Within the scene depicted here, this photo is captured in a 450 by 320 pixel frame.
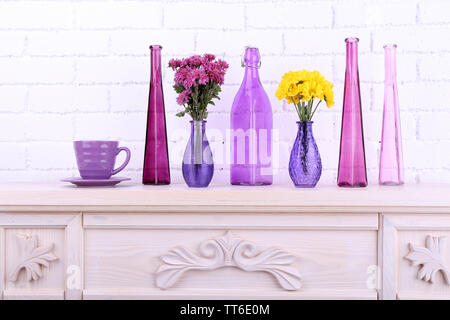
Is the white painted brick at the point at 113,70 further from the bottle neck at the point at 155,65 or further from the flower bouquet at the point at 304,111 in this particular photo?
the flower bouquet at the point at 304,111

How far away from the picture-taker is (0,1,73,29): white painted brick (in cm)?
136

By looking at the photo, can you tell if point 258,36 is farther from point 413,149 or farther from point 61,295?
point 61,295

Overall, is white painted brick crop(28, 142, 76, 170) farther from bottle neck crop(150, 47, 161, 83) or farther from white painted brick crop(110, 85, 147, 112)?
bottle neck crop(150, 47, 161, 83)

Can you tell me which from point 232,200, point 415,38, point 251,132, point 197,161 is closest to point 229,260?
point 232,200

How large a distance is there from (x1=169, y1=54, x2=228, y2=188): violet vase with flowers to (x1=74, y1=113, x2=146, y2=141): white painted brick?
0.94 ft

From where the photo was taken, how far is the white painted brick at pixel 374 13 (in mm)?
1326

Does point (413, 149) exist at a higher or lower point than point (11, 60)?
lower

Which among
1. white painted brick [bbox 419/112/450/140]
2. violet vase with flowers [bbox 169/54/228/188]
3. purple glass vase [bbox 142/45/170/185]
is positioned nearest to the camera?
violet vase with flowers [bbox 169/54/228/188]

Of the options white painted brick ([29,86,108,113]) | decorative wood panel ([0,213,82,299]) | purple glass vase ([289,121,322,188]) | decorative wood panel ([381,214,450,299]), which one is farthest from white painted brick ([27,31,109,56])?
decorative wood panel ([381,214,450,299])

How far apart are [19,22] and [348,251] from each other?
1.21 metres

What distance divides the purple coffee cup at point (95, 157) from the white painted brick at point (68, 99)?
0.29m
